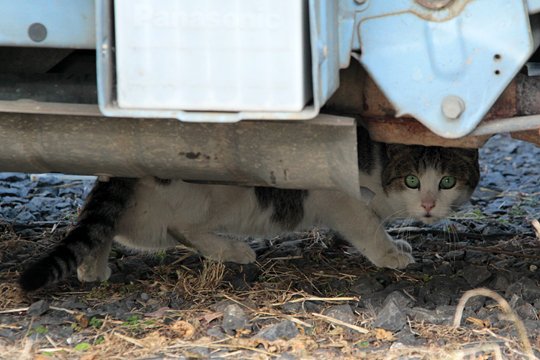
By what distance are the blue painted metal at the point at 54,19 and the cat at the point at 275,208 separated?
1371 mm

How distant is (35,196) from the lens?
5078 mm

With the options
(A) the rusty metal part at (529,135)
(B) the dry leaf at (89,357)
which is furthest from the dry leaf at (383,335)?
(B) the dry leaf at (89,357)

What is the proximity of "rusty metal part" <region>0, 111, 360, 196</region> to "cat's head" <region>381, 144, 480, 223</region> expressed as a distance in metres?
1.33

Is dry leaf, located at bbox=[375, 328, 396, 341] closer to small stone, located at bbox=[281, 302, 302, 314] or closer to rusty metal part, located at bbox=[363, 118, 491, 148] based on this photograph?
small stone, located at bbox=[281, 302, 302, 314]

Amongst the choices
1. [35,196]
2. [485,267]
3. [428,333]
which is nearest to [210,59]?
[428,333]

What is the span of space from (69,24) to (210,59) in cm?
44

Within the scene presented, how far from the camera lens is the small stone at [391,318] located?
9.27ft

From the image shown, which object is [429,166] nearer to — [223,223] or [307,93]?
[223,223]

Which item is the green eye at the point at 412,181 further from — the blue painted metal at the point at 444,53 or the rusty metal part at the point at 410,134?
the blue painted metal at the point at 444,53

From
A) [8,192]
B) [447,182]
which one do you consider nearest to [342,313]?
[447,182]

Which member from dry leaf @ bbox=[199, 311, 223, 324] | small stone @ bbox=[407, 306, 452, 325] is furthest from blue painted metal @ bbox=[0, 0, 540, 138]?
dry leaf @ bbox=[199, 311, 223, 324]

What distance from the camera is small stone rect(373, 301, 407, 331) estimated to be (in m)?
2.83

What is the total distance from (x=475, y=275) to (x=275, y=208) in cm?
104

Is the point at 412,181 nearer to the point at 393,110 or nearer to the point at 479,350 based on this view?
the point at 393,110
